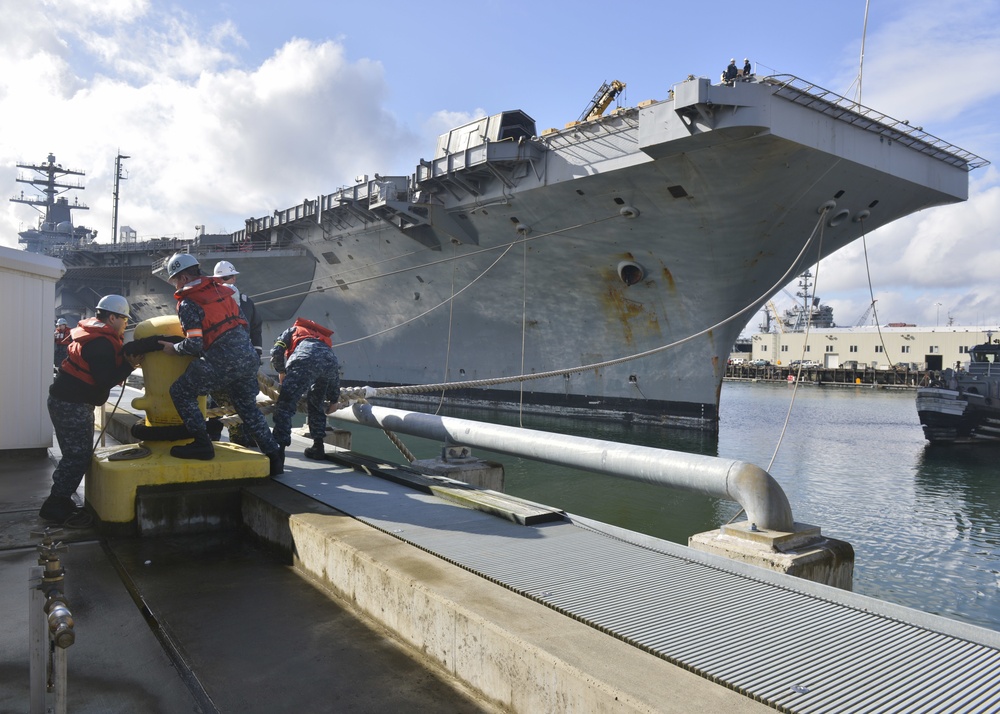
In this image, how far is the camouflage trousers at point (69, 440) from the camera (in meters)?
3.93

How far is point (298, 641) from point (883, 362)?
207 feet

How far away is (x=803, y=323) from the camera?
72.1 metres

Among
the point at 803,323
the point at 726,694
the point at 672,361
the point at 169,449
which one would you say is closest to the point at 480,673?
the point at 726,694

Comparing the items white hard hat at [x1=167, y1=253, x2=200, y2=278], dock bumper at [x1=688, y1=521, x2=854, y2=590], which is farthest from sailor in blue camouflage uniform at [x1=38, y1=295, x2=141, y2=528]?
dock bumper at [x1=688, y1=521, x2=854, y2=590]

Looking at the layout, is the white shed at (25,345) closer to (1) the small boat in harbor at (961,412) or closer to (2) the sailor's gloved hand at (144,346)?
(2) the sailor's gloved hand at (144,346)

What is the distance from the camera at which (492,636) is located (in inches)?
83.2

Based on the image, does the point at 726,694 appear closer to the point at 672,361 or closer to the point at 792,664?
the point at 792,664

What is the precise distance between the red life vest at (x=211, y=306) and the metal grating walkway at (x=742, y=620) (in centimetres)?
165

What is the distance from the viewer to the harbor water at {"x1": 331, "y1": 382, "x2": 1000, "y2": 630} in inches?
274

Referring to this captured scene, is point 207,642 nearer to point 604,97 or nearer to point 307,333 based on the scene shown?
point 307,333

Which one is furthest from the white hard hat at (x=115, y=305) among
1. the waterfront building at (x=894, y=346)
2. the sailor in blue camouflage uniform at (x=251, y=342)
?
the waterfront building at (x=894, y=346)

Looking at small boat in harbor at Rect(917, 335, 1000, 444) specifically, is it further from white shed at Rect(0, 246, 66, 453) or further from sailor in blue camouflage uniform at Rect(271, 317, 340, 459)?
white shed at Rect(0, 246, 66, 453)

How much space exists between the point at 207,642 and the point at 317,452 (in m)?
3.21

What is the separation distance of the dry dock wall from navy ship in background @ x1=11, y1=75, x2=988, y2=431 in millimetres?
6812
